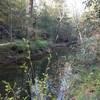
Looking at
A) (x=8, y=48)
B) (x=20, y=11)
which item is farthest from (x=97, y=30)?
(x=20, y=11)

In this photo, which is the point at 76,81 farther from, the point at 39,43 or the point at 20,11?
the point at 39,43

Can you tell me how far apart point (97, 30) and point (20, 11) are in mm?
18130

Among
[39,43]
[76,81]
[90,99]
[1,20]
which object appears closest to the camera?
[90,99]

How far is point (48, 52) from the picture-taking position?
9.73 meters

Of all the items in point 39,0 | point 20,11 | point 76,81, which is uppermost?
point 39,0

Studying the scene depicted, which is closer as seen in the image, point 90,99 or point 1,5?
point 90,99

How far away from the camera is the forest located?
9.58 m

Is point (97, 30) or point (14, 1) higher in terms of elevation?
point (14, 1)

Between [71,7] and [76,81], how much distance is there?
46421 mm

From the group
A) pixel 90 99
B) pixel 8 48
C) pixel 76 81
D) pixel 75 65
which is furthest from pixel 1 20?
pixel 90 99

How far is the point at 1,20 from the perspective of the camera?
93.5 feet

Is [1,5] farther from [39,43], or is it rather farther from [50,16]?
[50,16]

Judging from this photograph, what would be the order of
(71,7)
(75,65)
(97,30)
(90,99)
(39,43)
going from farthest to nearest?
(71,7) < (39,43) < (75,65) < (97,30) < (90,99)

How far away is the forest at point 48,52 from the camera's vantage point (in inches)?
377
